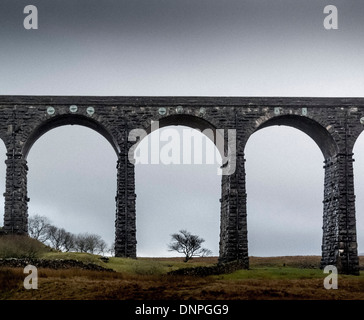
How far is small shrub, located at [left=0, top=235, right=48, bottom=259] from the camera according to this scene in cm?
3341

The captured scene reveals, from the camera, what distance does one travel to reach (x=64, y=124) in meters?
40.3

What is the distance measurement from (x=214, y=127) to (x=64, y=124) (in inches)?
389

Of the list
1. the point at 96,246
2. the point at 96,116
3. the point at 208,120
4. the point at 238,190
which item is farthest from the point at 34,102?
the point at 96,246

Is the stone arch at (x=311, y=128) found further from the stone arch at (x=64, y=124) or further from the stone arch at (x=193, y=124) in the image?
the stone arch at (x=64, y=124)

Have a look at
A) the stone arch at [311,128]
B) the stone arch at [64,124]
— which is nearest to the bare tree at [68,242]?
the stone arch at [64,124]

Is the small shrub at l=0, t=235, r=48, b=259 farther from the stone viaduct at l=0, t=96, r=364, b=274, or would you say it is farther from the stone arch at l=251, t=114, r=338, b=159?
the stone arch at l=251, t=114, r=338, b=159

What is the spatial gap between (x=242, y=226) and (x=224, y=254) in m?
2.13

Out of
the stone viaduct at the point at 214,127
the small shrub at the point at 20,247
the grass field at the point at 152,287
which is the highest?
the stone viaduct at the point at 214,127

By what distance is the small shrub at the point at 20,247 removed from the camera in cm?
3341

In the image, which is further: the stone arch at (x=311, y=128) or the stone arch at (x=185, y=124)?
the stone arch at (x=311, y=128)

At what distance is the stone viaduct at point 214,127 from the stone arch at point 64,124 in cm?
10

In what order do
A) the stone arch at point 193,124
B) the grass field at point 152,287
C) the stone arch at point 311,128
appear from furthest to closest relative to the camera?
Answer: the stone arch at point 311,128 < the stone arch at point 193,124 < the grass field at point 152,287

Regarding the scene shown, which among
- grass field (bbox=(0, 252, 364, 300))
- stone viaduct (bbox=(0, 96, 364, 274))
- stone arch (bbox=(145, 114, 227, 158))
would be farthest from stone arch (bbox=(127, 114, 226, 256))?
grass field (bbox=(0, 252, 364, 300))

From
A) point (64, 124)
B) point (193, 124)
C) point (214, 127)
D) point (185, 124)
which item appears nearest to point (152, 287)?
point (214, 127)
